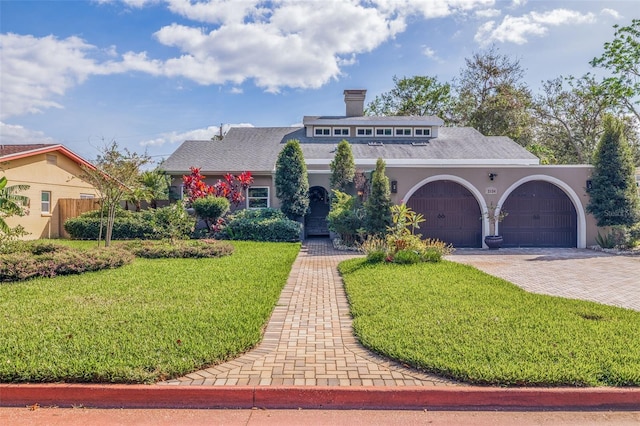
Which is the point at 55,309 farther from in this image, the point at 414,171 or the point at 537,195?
the point at 537,195

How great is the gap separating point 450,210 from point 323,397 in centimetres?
1268

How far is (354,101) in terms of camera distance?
81.9 ft

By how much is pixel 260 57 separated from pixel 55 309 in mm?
11382

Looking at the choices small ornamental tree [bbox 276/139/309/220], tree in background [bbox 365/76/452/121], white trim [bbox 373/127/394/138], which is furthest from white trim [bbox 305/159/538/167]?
tree in background [bbox 365/76/452/121]

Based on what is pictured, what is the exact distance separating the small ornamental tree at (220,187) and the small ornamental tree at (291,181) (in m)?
1.66

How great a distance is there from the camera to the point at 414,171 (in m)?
14.5

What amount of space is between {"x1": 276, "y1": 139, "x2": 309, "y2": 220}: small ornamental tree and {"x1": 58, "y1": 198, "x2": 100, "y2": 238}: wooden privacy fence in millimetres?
8606

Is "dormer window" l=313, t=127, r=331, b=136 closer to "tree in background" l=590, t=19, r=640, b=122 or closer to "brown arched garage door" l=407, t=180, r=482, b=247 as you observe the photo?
"brown arched garage door" l=407, t=180, r=482, b=247

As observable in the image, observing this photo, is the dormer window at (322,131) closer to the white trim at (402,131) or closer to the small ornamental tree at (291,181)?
the white trim at (402,131)

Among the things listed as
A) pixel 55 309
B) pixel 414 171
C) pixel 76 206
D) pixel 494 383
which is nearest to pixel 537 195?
pixel 414 171

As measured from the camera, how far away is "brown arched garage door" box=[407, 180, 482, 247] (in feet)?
48.6

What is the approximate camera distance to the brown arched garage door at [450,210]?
14.8 metres

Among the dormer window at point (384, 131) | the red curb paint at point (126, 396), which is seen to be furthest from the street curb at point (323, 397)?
the dormer window at point (384, 131)

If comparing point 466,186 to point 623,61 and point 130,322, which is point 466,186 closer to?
point 623,61
